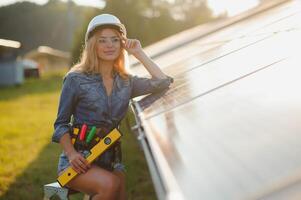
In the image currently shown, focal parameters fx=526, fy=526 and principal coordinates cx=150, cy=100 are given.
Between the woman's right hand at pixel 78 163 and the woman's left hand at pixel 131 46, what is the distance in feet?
2.84

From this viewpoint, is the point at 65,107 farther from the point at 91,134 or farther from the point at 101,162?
the point at 101,162

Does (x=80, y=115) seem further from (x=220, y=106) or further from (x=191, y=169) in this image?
(x=191, y=169)

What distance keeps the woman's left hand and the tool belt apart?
618mm

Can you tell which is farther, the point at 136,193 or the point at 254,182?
the point at 136,193

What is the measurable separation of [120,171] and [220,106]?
1.13 m

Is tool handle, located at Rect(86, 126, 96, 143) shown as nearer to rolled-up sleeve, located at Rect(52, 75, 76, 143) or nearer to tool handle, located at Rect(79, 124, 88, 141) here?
tool handle, located at Rect(79, 124, 88, 141)

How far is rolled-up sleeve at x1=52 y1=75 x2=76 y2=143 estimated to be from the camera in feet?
10.6

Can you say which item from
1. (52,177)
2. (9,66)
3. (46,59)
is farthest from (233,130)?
(46,59)

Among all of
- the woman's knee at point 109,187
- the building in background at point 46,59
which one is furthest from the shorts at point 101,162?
the building in background at point 46,59

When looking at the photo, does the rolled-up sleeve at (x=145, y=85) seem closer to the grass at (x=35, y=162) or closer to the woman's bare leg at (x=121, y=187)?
the woman's bare leg at (x=121, y=187)

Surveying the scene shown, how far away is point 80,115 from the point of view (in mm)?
3348

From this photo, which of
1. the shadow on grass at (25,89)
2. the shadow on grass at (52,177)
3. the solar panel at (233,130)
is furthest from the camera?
the shadow on grass at (25,89)

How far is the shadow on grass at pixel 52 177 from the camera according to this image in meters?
5.86

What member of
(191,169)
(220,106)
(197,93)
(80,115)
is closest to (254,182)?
(191,169)
